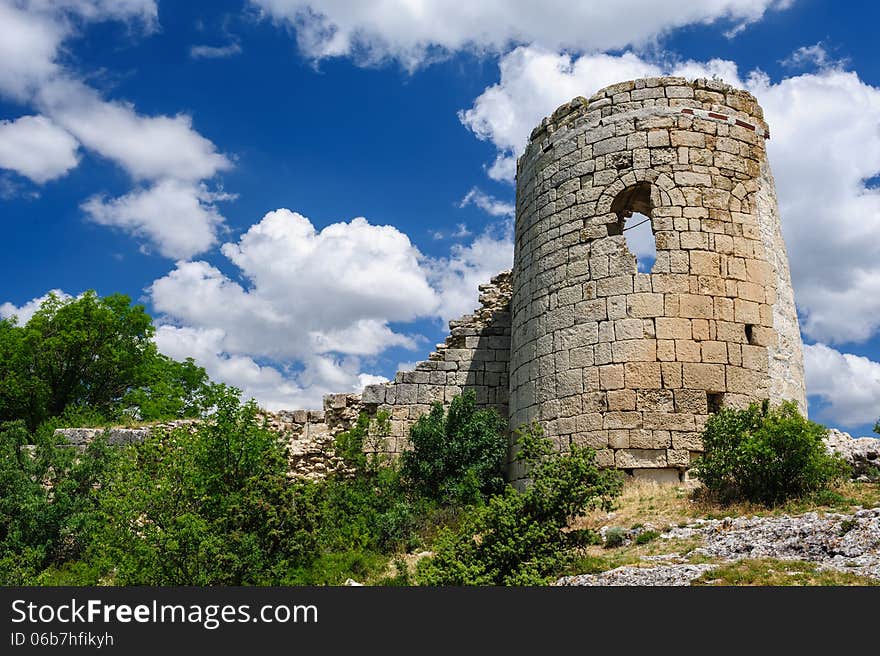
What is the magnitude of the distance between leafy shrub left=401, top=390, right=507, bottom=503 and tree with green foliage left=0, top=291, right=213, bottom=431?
431 inches

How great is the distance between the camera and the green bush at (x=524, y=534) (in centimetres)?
718

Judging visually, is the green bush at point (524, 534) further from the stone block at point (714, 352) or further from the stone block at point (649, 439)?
the stone block at point (714, 352)

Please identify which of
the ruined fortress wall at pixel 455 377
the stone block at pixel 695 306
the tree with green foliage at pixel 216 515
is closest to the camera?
the tree with green foliage at pixel 216 515

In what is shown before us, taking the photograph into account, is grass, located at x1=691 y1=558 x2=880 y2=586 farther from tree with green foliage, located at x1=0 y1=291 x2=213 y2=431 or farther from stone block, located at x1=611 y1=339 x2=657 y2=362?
tree with green foliage, located at x1=0 y1=291 x2=213 y2=431

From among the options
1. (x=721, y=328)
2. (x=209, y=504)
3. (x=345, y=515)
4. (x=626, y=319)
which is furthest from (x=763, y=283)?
(x=209, y=504)

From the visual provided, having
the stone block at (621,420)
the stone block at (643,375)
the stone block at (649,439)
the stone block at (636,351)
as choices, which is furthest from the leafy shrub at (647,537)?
the stone block at (636,351)

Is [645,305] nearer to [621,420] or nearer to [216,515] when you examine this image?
[621,420]

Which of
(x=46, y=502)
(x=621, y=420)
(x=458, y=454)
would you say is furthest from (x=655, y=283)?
(x=46, y=502)

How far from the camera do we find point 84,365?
22984 mm

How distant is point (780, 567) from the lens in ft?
19.8

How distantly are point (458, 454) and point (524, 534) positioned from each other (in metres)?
4.55

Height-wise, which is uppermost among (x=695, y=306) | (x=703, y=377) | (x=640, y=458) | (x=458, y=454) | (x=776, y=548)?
(x=695, y=306)

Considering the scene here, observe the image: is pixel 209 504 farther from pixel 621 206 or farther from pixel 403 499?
pixel 621 206

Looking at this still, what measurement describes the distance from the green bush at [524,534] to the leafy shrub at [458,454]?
339 cm
